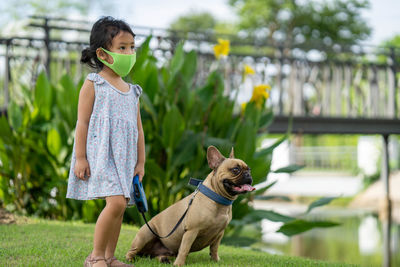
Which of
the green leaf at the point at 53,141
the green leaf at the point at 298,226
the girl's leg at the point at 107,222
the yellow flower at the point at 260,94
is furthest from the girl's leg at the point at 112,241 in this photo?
the yellow flower at the point at 260,94

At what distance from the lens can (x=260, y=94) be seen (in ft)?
15.6

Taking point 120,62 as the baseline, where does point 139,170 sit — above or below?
below

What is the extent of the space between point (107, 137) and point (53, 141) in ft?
8.36

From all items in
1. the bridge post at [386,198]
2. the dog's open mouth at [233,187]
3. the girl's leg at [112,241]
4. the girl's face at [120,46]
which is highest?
the girl's face at [120,46]

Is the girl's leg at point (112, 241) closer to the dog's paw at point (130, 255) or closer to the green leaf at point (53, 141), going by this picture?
the dog's paw at point (130, 255)

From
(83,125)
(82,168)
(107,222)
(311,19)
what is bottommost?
(107,222)

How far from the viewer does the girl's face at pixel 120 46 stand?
2520mm

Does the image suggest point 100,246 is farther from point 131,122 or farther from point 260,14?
point 260,14

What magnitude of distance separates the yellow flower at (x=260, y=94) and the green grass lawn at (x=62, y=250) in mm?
1787

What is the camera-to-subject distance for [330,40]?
2442 cm

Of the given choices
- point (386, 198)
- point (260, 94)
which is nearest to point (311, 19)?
point (386, 198)

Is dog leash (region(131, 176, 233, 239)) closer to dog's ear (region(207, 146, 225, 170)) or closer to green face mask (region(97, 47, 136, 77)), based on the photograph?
dog's ear (region(207, 146, 225, 170))

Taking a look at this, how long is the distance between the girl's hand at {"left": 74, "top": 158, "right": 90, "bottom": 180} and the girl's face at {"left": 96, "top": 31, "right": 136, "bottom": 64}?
0.53m

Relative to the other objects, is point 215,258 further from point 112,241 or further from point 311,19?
point 311,19
